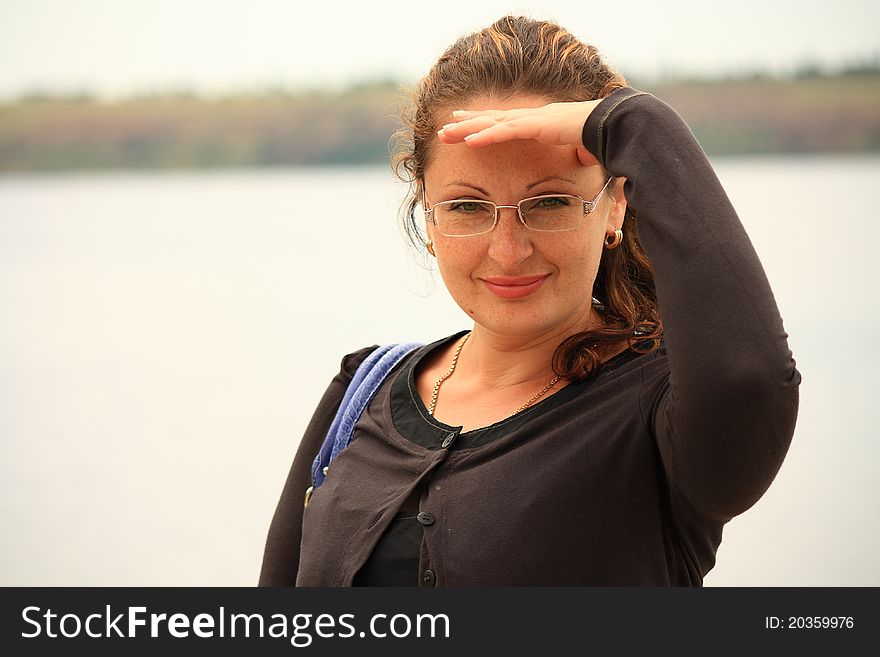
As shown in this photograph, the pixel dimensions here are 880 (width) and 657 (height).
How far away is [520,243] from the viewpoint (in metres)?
1.63

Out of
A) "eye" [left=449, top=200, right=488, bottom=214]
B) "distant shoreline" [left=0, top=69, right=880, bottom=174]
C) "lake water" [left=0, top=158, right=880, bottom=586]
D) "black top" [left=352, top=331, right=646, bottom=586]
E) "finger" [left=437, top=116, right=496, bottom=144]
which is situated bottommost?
"black top" [left=352, top=331, right=646, bottom=586]

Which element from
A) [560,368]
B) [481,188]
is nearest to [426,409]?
[560,368]

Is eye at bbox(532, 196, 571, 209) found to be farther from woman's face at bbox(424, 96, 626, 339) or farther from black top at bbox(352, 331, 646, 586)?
black top at bbox(352, 331, 646, 586)

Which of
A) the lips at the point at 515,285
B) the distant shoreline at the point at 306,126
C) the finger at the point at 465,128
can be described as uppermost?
the distant shoreline at the point at 306,126

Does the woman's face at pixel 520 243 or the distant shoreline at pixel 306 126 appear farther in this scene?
the distant shoreline at pixel 306 126

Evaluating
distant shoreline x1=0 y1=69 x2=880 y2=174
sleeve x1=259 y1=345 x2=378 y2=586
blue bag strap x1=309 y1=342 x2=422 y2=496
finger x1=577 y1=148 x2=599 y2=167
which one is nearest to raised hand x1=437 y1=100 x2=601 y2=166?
finger x1=577 y1=148 x2=599 y2=167

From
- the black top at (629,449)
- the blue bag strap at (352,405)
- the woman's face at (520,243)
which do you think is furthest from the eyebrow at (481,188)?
the blue bag strap at (352,405)

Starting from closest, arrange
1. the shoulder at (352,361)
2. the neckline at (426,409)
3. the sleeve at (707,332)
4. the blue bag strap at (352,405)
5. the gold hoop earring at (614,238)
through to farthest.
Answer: the sleeve at (707,332) → the neckline at (426,409) → the gold hoop earring at (614,238) → the blue bag strap at (352,405) → the shoulder at (352,361)

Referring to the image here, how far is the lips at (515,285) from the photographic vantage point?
1658mm

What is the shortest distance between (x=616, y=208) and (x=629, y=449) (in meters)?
0.43

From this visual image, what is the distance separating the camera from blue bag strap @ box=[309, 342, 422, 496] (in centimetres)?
190

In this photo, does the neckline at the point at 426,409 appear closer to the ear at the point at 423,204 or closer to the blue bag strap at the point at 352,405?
the blue bag strap at the point at 352,405

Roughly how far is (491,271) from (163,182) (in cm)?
1060

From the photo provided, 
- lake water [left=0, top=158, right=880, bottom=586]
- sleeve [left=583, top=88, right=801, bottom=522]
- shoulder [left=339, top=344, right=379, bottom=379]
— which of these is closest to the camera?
sleeve [left=583, top=88, right=801, bottom=522]
